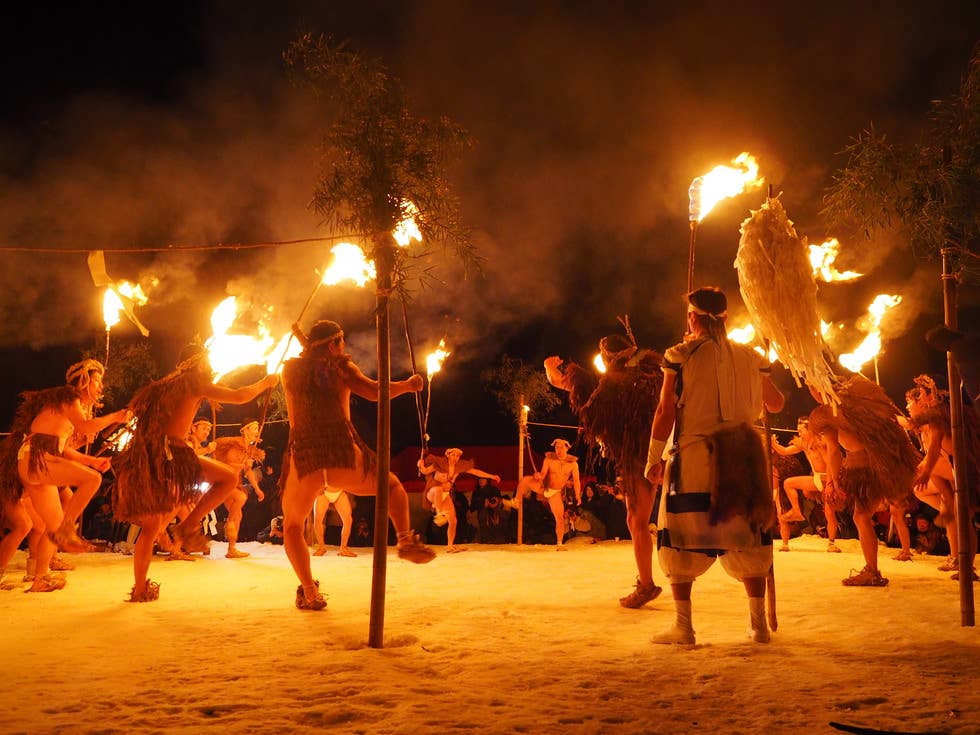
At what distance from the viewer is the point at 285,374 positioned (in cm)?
543

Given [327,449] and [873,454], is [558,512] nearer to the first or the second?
[873,454]

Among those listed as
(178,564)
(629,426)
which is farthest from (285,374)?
(178,564)

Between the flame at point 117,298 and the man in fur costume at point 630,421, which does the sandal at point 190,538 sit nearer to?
the flame at point 117,298

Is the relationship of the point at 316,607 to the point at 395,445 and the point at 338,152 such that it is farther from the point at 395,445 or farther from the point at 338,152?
the point at 395,445

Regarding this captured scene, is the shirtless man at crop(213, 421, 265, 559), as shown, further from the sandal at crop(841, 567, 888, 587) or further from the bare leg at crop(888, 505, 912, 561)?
the bare leg at crop(888, 505, 912, 561)

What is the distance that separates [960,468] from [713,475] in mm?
1864

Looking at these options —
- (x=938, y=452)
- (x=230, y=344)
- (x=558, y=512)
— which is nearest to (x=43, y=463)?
(x=230, y=344)

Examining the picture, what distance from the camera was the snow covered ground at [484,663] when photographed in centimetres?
281

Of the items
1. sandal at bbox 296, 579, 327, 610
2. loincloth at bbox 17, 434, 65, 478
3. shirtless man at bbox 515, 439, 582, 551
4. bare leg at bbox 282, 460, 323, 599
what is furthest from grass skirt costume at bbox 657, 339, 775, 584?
shirtless man at bbox 515, 439, 582, 551

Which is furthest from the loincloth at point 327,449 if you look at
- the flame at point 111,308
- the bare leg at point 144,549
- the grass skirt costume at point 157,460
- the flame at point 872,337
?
the flame at point 872,337

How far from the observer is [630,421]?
223 inches

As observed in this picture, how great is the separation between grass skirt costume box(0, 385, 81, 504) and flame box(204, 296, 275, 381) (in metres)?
1.51

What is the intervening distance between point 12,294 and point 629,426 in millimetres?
12377

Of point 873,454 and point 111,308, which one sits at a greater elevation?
point 111,308
